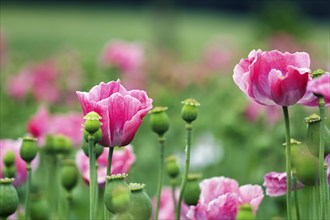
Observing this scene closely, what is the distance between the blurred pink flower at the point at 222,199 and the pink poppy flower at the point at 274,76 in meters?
0.14

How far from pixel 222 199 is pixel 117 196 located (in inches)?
9.2

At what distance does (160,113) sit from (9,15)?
58.1 feet

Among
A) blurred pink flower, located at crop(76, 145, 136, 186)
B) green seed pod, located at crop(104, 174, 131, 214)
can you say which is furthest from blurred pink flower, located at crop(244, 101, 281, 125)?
green seed pod, located at crop(104, 174, 131, 214)

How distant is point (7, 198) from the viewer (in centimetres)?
99

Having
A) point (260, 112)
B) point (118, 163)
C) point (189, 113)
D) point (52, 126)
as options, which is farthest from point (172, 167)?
point (260, 112)

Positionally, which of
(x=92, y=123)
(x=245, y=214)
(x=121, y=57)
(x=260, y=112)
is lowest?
(x=245, y=214)

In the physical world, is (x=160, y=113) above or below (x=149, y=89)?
below

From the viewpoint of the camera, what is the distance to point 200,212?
41.6 inches

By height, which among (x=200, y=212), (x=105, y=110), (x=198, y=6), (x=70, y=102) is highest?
(x=198, y=6)

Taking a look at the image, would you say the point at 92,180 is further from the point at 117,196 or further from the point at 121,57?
the point at 121,57

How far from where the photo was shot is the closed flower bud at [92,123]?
93 cm

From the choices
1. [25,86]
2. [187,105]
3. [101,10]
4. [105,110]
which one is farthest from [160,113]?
[101,10]

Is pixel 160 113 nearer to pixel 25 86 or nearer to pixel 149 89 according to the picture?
pixel 25 86

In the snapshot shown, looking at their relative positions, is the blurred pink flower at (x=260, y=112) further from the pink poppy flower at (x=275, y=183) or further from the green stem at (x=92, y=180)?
the green stem at (x=92, y=180)
